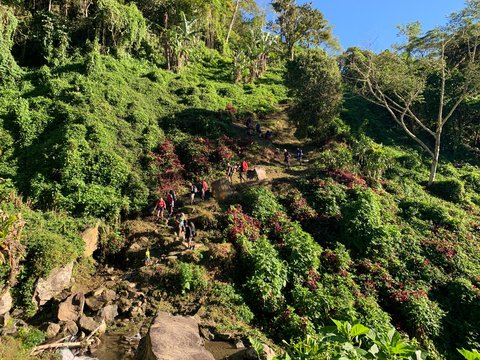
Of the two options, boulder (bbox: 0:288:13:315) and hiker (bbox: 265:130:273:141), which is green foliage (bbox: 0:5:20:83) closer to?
boulder (bbox: 0:288:13:315)

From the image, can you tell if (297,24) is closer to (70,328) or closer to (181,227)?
(181,227)

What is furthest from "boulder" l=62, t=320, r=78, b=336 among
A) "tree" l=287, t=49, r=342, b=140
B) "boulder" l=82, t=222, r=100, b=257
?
"tree" l=287, t=49, r=342, b=140

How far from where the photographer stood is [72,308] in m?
12.2

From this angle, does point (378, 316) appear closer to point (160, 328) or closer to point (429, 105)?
point (160, 328)

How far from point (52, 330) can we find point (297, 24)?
4591 cm

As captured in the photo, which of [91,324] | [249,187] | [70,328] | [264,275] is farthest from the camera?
[249,187]

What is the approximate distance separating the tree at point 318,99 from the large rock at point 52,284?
69.2 ft

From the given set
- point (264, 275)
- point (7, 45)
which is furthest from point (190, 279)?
point (7, 45)

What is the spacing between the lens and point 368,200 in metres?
20.1

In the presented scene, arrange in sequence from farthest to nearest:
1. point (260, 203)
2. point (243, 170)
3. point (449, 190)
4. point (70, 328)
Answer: point (449, 190) → point (243, 170) → point (260, 203) → point (70, 328)

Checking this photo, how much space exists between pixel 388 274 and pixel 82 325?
13062 mm

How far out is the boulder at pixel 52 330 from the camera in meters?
11.1

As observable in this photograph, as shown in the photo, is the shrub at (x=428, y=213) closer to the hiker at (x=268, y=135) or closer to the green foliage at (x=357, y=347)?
the hiker at (x=268, y=135)

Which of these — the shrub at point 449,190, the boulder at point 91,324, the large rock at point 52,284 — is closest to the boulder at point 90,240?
the large rock at point 52,284
